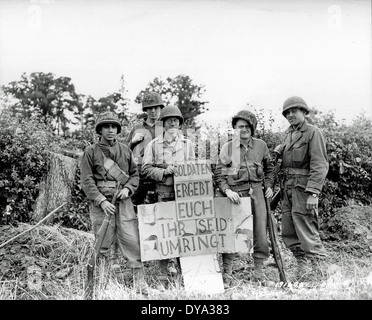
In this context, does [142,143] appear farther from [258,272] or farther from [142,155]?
[258,272]

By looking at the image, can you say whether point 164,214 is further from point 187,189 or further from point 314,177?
point 314,177

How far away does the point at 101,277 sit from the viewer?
5191mm

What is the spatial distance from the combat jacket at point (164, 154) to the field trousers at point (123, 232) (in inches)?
21.1

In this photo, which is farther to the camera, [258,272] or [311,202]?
[258,272]

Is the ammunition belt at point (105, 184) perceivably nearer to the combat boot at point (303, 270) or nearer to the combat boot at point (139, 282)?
the combat boot at point (139, 282)

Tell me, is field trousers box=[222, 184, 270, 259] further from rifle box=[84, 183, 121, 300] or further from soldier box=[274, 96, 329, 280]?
rifle box=[84, 183, 121, 300]

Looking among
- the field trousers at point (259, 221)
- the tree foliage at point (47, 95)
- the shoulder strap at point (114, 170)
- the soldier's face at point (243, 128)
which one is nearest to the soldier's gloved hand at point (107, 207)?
the shoulder strap at point (114, 170)

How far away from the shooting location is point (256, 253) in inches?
216

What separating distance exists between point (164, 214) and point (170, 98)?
318 inches

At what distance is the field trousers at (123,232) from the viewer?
525 centimetres

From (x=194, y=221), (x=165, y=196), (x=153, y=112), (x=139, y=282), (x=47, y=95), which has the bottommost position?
(x=139, y=282)

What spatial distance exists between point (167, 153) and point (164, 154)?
4 centimetres

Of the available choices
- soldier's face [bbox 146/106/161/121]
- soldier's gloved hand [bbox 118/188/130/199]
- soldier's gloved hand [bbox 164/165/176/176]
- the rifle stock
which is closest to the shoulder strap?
soldier's gloved hand [bbox 118/188/130/199]

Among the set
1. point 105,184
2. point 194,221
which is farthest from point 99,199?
point 194,221
